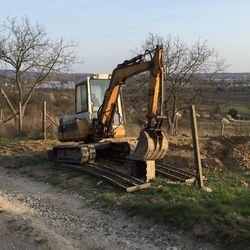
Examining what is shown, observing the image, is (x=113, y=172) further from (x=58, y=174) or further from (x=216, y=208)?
(x=216, y=208)

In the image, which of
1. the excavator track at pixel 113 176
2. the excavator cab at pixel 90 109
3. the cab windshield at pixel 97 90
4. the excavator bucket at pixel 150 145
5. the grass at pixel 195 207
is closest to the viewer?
the grass at pixel 195 207

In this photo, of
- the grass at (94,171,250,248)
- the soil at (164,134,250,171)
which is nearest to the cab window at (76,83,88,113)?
the soil at (164,134,250,171)

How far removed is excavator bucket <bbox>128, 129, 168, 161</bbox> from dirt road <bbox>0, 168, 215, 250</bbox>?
5.59ft

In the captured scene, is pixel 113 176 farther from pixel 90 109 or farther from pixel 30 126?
pixel 30 126

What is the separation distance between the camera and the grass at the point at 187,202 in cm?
757

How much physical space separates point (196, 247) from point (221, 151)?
1001cm

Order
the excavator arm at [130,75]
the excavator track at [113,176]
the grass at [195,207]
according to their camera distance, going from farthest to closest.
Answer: the excavator arm at [130,75] < the excavator track at [113,176] < the grass at [195,207]

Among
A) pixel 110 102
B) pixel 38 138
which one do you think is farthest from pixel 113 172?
pixel 38 138

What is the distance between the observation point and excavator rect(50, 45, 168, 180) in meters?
11.9

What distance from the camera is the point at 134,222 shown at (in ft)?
28.4

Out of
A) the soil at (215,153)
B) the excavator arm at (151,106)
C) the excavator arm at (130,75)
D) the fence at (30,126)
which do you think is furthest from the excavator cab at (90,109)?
the fence at (30,126)

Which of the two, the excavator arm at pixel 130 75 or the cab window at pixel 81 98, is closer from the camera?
the excavator arm at pixel 130 75

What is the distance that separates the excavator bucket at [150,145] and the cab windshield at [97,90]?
437 centimetres

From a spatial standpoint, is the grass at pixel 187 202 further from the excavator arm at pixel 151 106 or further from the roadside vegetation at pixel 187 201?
the excavator arm at pixel 151 106
